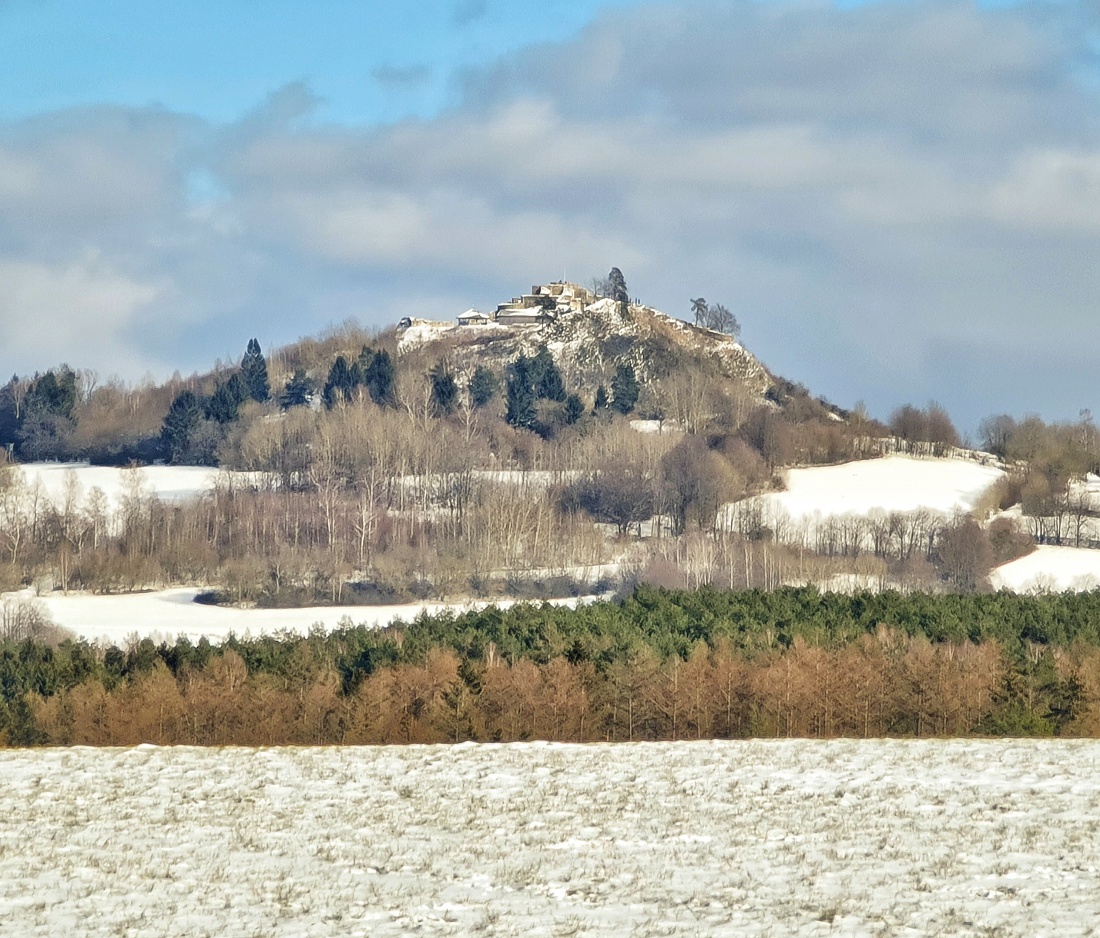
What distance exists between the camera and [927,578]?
4195 inches

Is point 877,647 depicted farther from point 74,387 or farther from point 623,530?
point 74,387

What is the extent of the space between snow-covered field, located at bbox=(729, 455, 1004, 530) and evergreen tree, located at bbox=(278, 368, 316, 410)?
2306 inches

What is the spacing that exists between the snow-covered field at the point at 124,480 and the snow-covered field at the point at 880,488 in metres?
47.6

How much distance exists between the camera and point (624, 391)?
167 meters

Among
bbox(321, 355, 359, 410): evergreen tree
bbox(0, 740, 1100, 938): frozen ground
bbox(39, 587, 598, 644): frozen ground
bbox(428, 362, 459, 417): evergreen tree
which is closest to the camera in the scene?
bbox(0, 740, 1100, 938): frozen ground

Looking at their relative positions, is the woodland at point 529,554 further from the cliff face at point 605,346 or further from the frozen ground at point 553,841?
the frozen ground at point 553,841

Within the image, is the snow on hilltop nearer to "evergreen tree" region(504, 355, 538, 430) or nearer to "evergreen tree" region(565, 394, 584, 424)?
"evergreen tree" region(504, 355, 538, 430)

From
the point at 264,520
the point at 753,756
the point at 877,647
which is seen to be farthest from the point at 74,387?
the point at 753,756

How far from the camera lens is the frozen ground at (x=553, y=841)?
16.1 m

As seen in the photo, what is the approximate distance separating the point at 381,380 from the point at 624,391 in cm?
2627

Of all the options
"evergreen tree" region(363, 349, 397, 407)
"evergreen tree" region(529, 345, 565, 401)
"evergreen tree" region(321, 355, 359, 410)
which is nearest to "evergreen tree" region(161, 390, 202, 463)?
"evergreen tree" region(321, 355, 359, 410)

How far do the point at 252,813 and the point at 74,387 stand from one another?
165 meters

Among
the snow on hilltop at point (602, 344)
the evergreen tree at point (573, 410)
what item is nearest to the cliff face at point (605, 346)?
the snow on hilltop at point (602, 344)

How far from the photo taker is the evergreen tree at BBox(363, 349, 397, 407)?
165000 mm
